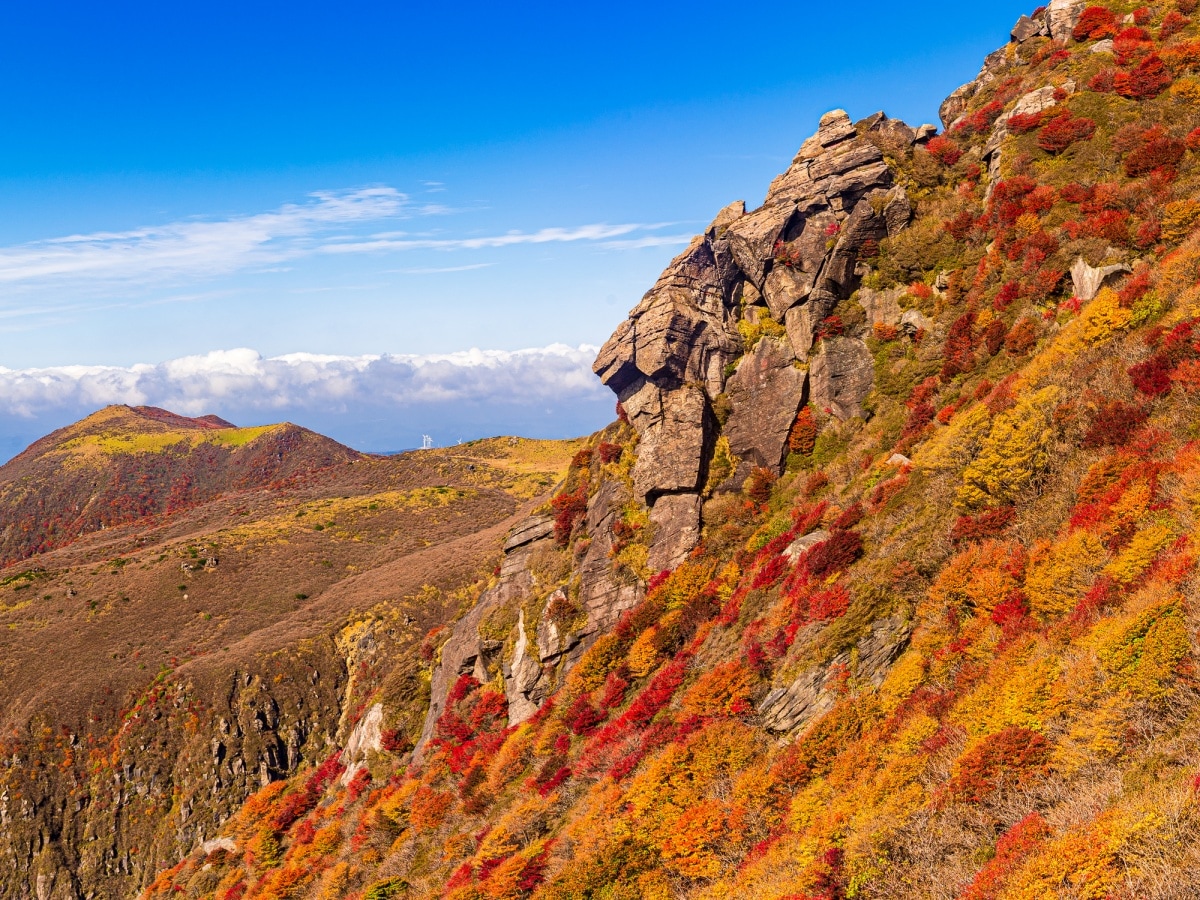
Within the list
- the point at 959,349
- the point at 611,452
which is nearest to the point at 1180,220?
the point at 959,349

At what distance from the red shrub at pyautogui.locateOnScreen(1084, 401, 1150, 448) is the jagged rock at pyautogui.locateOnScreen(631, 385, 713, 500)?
19.5 metres

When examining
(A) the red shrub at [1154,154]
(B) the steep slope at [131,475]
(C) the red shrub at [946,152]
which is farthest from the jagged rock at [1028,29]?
(B) the steep slope at [131,475]

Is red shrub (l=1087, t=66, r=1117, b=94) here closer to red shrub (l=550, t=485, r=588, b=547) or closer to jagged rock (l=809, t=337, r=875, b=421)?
jagged rock (l=809, t=337, r=875, b=421)

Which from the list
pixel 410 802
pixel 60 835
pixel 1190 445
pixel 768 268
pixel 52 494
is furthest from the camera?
pixel 52 494

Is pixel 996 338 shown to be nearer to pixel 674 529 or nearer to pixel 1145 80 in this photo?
pixel 674 529

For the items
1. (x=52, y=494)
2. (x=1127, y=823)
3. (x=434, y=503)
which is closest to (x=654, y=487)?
(x=1127, y=823)

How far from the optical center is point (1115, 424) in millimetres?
21750

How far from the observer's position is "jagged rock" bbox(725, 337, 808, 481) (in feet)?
123

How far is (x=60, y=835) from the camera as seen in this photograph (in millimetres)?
53812

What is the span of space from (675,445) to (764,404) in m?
5.93

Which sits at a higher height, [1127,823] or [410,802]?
[1127,823]

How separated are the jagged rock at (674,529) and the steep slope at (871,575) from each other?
207 mm

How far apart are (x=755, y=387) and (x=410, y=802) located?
31549mm

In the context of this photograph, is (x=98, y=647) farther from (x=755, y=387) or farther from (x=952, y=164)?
(x=952, y=164)
